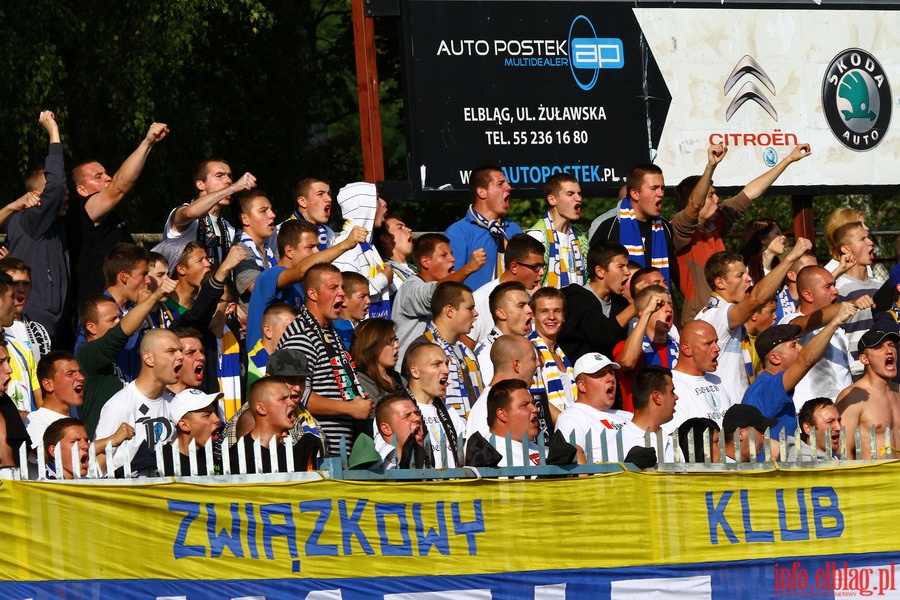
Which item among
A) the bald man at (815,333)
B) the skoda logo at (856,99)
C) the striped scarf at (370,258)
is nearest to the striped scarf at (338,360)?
the striped scarf at (370,258)

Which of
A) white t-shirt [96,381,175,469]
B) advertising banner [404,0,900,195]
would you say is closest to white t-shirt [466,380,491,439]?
white t-shirt [96,381,175,469]

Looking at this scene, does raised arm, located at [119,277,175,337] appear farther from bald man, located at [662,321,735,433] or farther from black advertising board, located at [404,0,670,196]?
black advertising board, located at [404,0,670,196]

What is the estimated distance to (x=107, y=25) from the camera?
1658cm

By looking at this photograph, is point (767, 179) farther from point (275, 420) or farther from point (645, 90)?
point (275, 420)

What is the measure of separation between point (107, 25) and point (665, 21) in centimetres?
541

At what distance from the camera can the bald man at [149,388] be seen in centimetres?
A: 994

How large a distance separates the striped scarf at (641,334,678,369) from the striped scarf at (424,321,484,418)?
1353 millimetres

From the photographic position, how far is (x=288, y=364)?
9.69 m

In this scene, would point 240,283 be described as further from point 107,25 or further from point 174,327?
point 107,25

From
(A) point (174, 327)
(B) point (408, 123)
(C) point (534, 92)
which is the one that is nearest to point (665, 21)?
(C) point (534, 92)

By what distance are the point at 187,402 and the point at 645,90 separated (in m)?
6.44

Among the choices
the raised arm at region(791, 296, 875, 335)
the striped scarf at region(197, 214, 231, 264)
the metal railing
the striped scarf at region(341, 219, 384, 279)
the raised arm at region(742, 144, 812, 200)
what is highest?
the raised arm at region(742, 144, 812, 200)

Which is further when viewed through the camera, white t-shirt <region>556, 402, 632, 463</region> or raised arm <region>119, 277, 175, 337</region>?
raised arm <region>119, 277, 175, 337</region>

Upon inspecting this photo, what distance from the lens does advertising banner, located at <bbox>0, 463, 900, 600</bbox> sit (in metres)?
7.99
